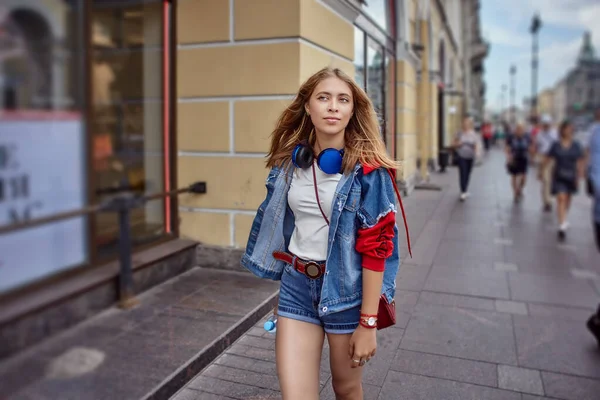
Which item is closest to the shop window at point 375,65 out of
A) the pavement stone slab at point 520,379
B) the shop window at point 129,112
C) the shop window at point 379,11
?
the shop window at point 379,11

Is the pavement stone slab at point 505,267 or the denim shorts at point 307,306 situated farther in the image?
the pavement stone slab at point 505,267

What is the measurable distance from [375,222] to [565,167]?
296 inches

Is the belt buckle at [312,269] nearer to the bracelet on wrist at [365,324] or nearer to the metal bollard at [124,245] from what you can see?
the bracelet on wrist at [365,324]

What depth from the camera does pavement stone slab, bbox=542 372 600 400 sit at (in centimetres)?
351

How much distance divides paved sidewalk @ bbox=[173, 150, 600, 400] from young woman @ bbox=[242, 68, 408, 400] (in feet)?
3.45

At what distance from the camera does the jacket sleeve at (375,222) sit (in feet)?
7.60

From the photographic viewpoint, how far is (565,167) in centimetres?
881

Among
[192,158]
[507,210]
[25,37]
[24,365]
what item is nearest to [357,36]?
[192,158]

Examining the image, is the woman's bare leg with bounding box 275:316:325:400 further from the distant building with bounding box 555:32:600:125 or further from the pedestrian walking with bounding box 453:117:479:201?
the distant building with bounding box 555:32:600:125

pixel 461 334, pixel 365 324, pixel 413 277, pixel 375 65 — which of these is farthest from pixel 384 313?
pixel 375 65

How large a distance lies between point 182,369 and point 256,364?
542mm

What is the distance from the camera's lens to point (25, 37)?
281cm

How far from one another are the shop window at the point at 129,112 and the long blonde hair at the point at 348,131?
1.01m

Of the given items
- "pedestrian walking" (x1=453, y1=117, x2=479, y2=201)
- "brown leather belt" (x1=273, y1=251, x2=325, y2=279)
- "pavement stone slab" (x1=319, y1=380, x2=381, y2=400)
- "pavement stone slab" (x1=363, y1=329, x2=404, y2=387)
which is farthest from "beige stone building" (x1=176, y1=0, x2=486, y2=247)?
"pedestrian walking" (x1=453, y1=117, x2=479, y2=201)
